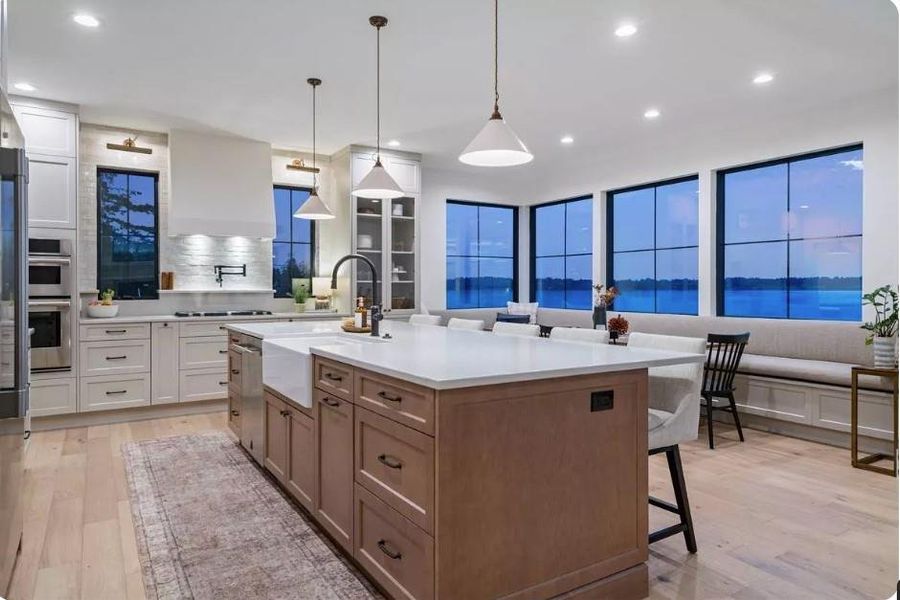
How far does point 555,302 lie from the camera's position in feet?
25.7

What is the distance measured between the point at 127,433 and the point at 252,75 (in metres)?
3.08

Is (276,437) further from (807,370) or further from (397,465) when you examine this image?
(807,370)

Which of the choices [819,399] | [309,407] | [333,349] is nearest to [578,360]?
[333,349]

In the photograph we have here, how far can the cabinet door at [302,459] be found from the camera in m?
2.61

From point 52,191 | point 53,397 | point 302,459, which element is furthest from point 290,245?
point 302,459

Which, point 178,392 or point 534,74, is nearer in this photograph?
point 534,74

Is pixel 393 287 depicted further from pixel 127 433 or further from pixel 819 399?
pixel 819 399

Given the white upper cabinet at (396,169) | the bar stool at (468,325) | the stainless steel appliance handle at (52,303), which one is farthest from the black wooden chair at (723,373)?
the stainless steel appliance handle at (52,303)

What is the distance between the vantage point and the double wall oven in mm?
4461

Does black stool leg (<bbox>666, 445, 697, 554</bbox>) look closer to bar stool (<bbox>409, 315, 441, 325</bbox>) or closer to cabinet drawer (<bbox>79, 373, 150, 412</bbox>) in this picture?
bar stool (<bbox>409, 315, 441, 325</bbox>)

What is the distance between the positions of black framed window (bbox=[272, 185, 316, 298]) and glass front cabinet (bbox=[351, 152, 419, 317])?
2.51 ft

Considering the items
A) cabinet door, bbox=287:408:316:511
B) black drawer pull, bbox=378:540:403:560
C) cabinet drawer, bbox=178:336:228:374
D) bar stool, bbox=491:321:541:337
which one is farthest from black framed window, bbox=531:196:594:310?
black drawer pull, bbox=378:540:403:560

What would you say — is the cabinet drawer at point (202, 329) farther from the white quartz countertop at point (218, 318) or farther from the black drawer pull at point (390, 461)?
the black drawer pull at point (390, 461)

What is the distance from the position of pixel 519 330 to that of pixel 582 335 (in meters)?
0.54
